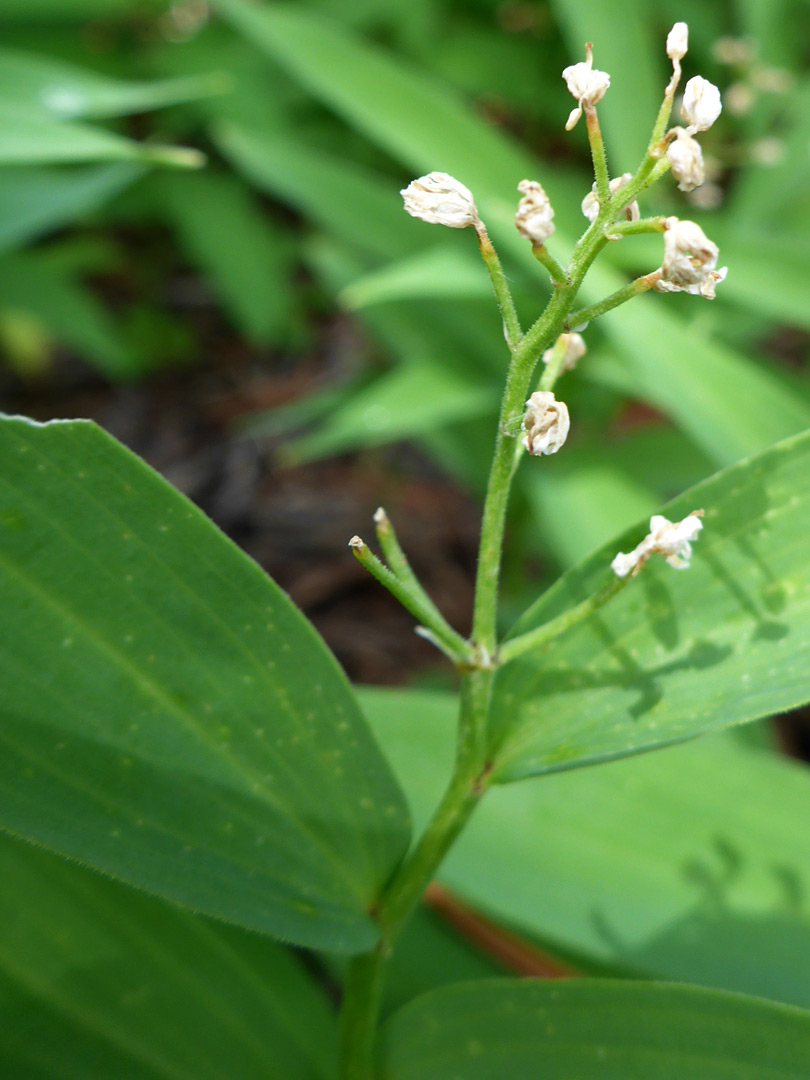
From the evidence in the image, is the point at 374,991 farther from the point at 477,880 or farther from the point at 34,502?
the point at 34,502

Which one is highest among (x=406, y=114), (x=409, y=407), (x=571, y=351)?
(x=571, y=351)

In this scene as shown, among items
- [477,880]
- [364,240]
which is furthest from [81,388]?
[477,880]

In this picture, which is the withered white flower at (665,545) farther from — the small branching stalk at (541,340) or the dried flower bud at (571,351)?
the dried flower bud at (571,351)

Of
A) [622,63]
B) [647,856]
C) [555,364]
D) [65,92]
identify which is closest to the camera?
[555,364]

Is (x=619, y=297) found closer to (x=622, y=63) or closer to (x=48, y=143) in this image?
(x=48, y=143)

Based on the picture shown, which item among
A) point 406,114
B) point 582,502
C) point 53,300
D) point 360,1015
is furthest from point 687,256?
point 53,300

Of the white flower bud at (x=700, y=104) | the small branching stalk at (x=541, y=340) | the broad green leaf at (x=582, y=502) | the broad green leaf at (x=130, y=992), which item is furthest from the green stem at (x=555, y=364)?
the broad green leaf at (x=582, y=502)
